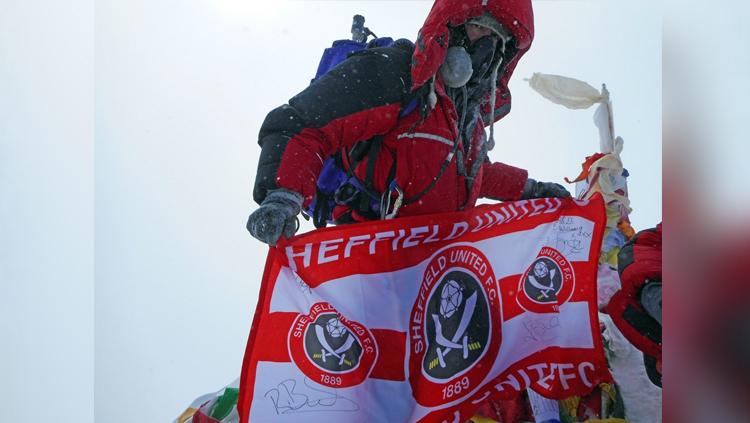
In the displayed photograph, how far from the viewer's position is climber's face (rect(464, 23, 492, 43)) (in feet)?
5.71

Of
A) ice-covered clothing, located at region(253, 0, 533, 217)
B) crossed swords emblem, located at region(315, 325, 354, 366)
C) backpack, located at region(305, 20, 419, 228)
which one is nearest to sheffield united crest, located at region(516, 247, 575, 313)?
ice-covered clothing, located at region(253, 0, 533, 217)

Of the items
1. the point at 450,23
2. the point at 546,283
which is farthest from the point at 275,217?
the point at 546,283

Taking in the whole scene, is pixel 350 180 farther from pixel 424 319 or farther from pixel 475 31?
pixel 475 31

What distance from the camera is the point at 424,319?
59.6 inches

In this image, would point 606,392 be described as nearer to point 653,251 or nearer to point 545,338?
point 545,338

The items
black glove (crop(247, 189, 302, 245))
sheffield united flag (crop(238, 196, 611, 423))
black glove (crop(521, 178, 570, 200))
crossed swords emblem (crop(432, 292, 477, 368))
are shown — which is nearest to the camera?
black glove (crop(247, 189, 302, 245))

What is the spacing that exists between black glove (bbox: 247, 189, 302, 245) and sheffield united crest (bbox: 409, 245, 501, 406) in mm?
461

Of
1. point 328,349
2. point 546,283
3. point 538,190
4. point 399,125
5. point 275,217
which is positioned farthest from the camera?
point 538,190

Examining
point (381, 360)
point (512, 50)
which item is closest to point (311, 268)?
point (381, 360)

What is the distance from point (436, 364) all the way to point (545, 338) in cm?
43

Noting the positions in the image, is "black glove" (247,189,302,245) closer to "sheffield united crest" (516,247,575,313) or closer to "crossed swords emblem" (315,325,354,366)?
"crossed swords emblem" (315,325,354,366)

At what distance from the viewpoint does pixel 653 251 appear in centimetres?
144

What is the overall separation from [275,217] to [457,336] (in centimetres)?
66

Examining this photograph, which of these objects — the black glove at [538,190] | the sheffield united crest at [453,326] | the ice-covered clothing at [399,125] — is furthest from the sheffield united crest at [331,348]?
the black glove at [538,190]
